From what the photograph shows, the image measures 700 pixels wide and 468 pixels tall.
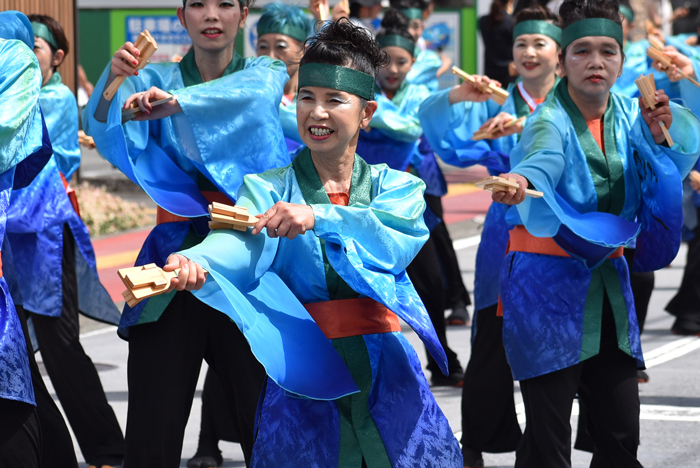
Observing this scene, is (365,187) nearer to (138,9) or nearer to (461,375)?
(461,375)

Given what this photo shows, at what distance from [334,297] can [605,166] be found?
1.29 m

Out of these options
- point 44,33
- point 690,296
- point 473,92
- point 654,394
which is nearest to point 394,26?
point 473,92

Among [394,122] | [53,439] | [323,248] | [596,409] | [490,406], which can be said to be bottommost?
[490,406]

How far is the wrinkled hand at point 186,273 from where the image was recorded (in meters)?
2.89

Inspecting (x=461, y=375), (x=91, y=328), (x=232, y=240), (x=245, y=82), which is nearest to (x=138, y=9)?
(x=91, y=328)

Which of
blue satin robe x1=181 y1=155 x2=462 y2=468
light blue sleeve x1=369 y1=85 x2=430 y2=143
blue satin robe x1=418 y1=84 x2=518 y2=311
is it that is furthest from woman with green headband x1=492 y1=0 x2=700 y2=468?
light blue sleeve x1=369 y1=85 x2=430 y2=143

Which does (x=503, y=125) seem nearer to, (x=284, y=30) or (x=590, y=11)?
(x=590, y=11)

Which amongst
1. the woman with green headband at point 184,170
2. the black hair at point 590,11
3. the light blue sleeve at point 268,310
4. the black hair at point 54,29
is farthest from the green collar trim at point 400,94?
the light blue sleeve at point 268,310

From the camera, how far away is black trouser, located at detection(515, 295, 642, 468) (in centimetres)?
410

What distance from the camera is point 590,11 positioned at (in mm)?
4238

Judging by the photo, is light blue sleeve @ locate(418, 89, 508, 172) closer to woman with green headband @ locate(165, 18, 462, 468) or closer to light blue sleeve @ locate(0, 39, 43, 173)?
woman with green headband @ locate(165, 18, 462, 468)

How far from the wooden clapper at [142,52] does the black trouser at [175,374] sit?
691 millimetres

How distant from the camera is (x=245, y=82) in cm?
414

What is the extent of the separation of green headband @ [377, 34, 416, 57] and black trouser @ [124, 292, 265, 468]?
335 centimetres
